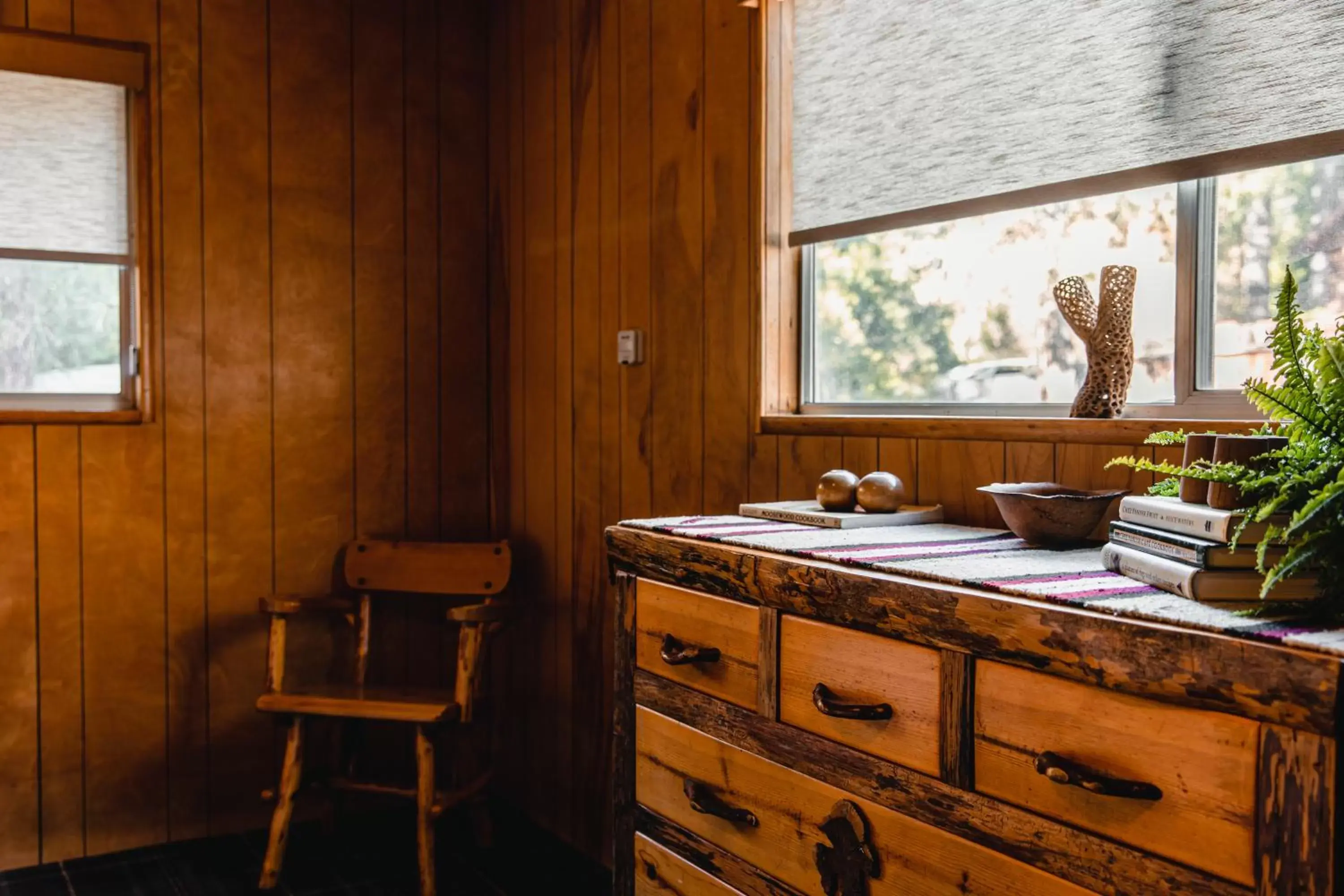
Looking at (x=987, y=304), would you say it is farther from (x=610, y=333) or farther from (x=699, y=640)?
(x=610, y=333)

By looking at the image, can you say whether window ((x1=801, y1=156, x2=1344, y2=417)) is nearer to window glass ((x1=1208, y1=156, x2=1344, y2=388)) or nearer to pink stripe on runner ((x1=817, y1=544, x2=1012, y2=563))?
window glass ((x1=1208, y1=156, x2=1344, y2=388))

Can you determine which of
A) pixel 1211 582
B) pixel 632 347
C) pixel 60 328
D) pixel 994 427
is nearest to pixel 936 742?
pixel 1211 582

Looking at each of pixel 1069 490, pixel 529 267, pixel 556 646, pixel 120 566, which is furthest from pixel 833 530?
pixel 120 566

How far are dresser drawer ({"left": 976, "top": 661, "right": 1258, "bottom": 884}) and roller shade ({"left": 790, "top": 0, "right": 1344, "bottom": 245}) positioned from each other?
2.69 feet

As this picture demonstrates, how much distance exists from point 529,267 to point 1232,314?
204cm

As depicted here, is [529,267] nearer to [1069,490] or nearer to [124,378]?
[124,378]

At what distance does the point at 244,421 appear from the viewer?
312 centimetres

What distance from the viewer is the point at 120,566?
2.98 meters

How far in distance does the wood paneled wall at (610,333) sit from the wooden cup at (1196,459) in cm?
58

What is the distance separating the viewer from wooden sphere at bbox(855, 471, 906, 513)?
1831mm

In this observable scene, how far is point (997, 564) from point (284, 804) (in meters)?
2.10

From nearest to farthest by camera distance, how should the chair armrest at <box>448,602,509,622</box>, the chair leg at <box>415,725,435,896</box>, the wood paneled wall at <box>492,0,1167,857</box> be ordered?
the wood paneled wall at <box>492,0,1167,857</box> < the chair leg at <box>415,725,435,896</box> < the chair armrest at <box>448,602,509,622</box>

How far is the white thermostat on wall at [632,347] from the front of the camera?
8.99ft

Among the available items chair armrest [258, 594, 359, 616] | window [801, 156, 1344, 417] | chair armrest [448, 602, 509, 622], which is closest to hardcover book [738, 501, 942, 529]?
window [801, 156, 1344, 417]
